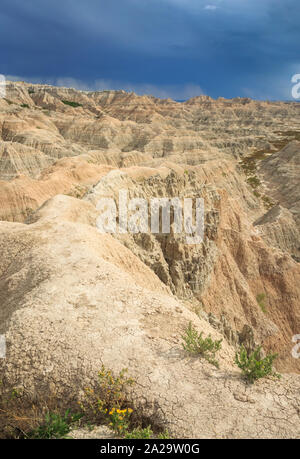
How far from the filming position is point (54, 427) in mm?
4367

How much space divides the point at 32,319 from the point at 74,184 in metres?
28.6

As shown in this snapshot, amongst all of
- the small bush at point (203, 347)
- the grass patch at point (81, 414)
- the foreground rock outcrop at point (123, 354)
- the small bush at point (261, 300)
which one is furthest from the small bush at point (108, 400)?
the small bush at point (261, 300)

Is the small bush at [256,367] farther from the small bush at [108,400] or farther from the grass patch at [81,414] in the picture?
the small bush at [108,400]

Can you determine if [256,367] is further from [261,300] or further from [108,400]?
[261,300]

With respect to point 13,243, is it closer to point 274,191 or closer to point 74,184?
point 74,184

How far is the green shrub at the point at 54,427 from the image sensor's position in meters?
4.30

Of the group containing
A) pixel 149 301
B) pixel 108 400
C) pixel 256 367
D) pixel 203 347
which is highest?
pixel 149 301

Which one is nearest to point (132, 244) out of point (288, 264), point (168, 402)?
point (168, 402)

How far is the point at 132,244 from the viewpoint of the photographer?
15.5m

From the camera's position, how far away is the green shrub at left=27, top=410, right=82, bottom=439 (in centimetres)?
430

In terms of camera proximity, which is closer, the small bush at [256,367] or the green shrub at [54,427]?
the green shrub at [54,427]

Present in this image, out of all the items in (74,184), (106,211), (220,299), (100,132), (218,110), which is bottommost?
(220,299)

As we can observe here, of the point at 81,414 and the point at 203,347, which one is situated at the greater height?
the point at 203,347

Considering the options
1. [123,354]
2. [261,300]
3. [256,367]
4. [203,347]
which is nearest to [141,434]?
[123,354]
